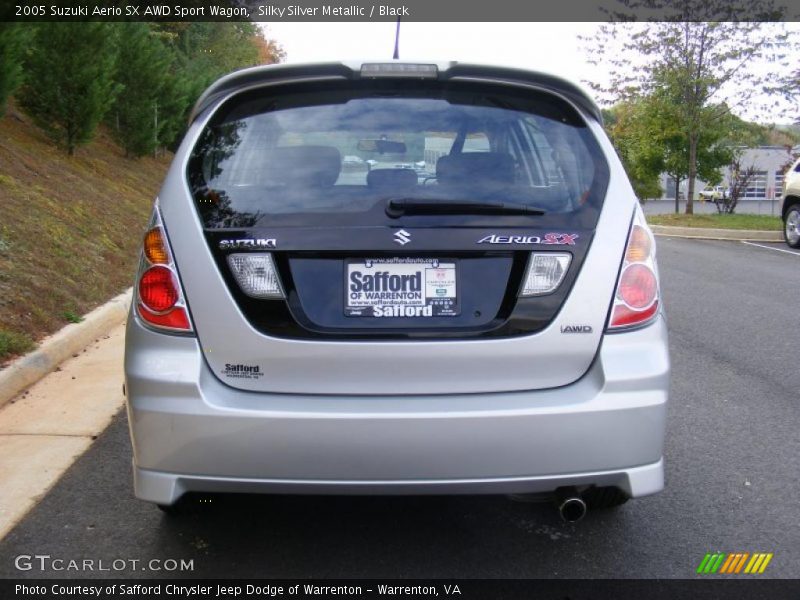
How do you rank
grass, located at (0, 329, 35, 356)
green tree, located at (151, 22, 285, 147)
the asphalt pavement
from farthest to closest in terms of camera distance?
1. green tree, located at (151, 22, 285, 147)
2. grass, located at (0, 329, 35, 356)
3. the asphalt pavement

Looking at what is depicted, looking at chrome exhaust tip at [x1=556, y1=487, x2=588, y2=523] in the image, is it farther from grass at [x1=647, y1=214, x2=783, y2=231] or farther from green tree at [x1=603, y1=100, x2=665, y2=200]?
green tree at [x1=603, y1=100, x2=665, y2=200]

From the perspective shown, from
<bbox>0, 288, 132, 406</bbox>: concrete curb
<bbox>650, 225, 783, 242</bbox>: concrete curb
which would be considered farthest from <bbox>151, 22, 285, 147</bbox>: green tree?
<bbox>0, 288, 132, 406</bbox>: concrete curb

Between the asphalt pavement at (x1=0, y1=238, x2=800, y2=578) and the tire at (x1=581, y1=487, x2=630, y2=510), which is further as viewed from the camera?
the asphalt pavement at (x1=0, y1=238, x2=800, y2=578)

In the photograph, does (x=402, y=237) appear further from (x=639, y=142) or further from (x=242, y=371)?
(x=639, y=142)

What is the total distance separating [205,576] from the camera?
308 centimetres

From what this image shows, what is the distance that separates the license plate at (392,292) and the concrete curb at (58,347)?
3.16 m

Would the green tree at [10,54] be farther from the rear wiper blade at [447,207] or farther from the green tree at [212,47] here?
the green tree at [212,47]

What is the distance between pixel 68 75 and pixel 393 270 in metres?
12.0

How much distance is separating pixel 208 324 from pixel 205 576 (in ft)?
3.17

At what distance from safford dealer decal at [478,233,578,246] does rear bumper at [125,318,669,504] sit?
1.20 ft

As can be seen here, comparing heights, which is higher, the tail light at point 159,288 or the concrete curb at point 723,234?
the tail light at point 159,288

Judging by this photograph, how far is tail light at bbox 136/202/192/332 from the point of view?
282 centimetres

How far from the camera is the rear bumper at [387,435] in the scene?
268 centimetres

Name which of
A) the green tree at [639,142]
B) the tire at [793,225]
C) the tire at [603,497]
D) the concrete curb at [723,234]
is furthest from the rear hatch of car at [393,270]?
the green tree at [639,142]
